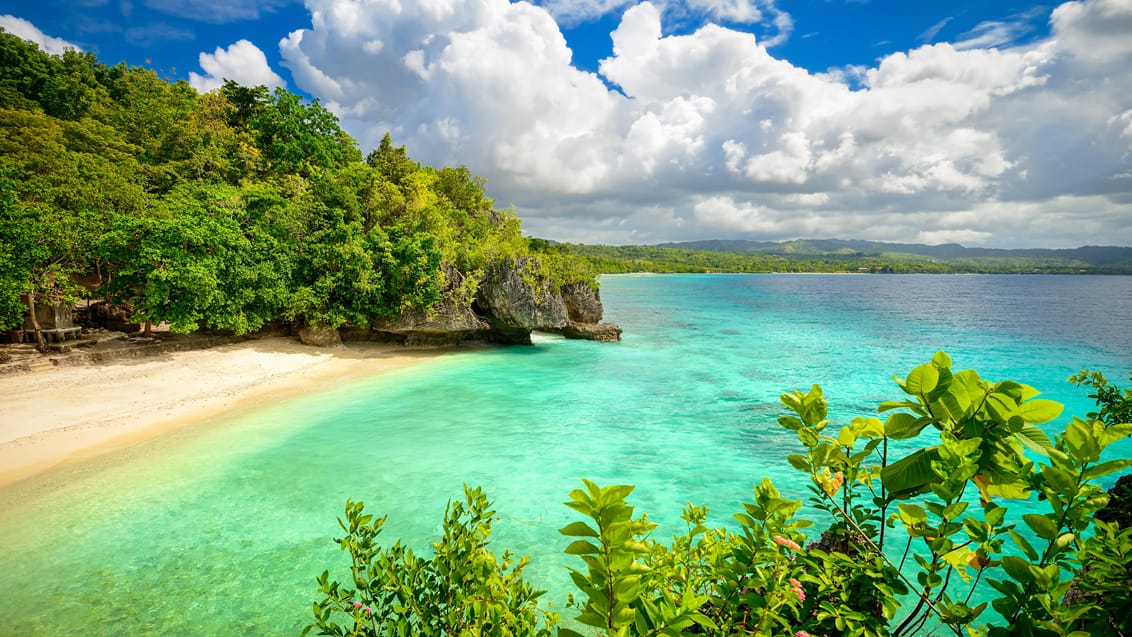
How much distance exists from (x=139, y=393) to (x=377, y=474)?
33.0 feet

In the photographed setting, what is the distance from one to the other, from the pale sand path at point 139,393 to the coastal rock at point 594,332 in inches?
514

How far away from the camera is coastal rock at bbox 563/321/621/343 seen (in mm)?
30969

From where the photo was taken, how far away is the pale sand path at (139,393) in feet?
36.4

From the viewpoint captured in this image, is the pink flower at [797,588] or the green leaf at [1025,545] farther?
the pink flower at [797,588]

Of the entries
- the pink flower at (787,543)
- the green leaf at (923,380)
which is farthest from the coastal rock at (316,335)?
the green leaf at (923,380)

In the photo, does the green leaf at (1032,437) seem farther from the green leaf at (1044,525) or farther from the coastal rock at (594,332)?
the coastal rock at (594,332)

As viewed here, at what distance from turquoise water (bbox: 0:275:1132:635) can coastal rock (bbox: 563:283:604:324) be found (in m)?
7.40

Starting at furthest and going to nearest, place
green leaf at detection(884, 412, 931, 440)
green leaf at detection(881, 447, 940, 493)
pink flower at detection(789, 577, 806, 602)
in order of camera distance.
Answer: pink flower at detection(789, 577, 806, 602), green leaf at detection(884, 412, 931, 440), green leaf at detection(881, 447, 940, 493)

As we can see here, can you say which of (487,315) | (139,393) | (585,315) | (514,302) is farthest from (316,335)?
(585,315)

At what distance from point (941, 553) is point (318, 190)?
27663 mm

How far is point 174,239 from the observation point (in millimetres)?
17344

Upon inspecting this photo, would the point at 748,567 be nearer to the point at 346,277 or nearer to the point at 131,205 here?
the point at 346,277

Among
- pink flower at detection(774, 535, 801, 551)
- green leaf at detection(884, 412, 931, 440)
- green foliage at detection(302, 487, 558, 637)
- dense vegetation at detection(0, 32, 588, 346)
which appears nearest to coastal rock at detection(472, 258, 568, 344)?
dense vegetation at detection(0, 32, 588, 346)

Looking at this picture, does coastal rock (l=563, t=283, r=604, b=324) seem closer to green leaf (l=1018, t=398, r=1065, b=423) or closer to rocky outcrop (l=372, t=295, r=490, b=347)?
rocky outcrop (l=372, t=295, r=490, b=347)
